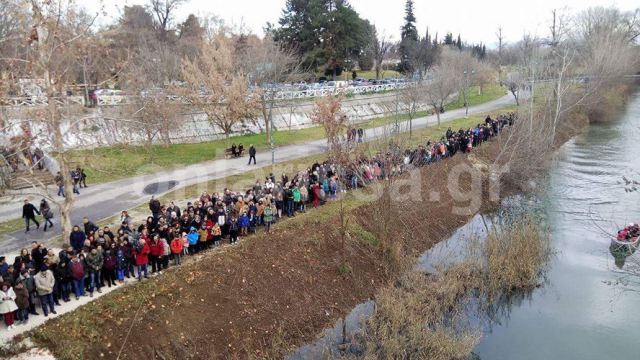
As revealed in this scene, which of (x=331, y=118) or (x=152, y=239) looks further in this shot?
(x=331, y=118)

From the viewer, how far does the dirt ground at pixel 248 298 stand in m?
12.3

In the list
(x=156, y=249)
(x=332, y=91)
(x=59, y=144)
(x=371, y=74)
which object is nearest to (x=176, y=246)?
(x=156, y=249)

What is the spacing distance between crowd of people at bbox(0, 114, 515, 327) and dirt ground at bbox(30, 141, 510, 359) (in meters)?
0.57

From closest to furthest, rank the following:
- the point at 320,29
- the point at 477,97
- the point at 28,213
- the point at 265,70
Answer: the point at 28,213
the point at 265,70
the point at 320,29
the point at 477,97

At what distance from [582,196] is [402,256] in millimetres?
13404

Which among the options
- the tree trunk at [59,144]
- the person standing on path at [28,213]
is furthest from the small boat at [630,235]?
the person standing on path at [28,213]

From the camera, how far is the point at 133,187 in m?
22.3

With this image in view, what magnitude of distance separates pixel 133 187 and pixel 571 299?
1846cm

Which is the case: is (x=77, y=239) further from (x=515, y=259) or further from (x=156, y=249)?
(x=515, y=259)

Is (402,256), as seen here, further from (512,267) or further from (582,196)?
(582,196)

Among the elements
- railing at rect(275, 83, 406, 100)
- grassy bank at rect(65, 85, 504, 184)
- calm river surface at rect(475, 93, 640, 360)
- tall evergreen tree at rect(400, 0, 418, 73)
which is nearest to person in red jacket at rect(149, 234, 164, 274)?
grassy bank at rect(65, 85, 504, 184)

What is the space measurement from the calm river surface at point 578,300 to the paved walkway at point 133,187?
782 cm

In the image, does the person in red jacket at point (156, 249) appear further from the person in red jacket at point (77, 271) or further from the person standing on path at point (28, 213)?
the person standing on path at point (28, 213)

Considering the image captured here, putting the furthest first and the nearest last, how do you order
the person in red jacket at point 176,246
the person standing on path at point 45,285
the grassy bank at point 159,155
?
the grassy bank at point 159,155 → the person in red jacket at point 176,246 → the person standing on path at point 45,285
